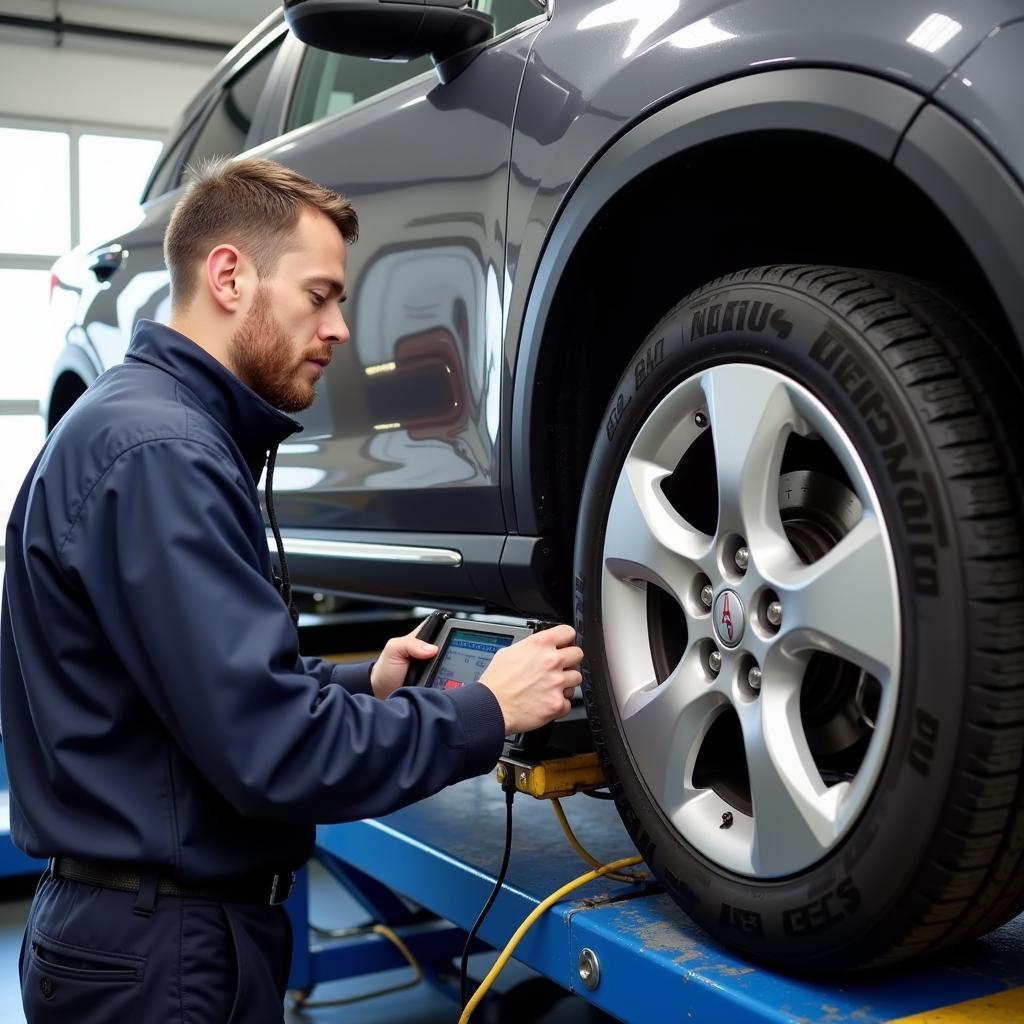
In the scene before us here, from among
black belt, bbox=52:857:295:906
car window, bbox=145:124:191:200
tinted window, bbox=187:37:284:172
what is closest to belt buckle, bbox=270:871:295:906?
black belt, bbox=52:857:295:906

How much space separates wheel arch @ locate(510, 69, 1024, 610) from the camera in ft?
3.39

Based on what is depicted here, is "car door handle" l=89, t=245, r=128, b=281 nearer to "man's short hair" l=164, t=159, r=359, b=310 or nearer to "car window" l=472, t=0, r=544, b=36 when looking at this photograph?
"car window" l=472, t=0, r=544, b=36

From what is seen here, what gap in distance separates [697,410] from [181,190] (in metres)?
1.86

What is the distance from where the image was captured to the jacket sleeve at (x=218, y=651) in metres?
1.08

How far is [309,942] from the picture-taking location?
7.64ft

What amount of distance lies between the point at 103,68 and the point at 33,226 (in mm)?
1464

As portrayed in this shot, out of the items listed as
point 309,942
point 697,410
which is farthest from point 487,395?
point 309,942

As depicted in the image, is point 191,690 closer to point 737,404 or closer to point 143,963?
point 143,963

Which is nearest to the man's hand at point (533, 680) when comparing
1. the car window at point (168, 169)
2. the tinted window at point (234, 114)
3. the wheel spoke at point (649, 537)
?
the wheel spoke at point (649, 537)

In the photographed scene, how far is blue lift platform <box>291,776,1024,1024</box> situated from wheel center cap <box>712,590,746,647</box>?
0.32 metres

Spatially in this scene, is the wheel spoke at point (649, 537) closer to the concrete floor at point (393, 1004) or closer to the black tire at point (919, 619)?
the black tire at point (919, 619)

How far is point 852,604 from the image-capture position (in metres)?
1.00

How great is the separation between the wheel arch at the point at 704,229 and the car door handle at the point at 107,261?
1.66m

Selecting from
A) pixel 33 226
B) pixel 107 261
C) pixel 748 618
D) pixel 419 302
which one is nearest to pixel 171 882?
pixel 748 618
